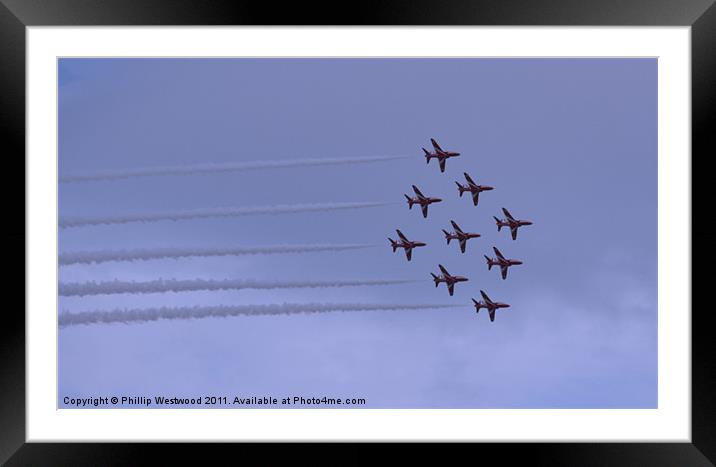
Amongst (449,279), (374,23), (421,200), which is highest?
(374,23)

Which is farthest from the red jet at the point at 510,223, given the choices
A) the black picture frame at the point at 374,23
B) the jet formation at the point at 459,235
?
the black picture frame at the point at 374,23

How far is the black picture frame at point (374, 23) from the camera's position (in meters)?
38.6

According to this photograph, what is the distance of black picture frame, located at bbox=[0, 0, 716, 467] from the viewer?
38.6 meters

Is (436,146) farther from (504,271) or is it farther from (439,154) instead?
(504,271)

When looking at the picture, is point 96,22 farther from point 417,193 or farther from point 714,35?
point 417,193

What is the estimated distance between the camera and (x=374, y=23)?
128 feet

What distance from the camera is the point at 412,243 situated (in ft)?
227

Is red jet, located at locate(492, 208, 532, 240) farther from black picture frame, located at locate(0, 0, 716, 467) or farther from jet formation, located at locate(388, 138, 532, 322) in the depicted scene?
black picture frame, located at locate(0, 0, 716, 467)

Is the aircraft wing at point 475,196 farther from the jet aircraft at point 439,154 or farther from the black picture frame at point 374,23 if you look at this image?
the black picture frame at point 374,23

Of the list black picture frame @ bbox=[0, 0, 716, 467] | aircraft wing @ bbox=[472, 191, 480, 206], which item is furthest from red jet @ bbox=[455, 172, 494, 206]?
black picture frame @ bbox=[0, 0, 716, 467]

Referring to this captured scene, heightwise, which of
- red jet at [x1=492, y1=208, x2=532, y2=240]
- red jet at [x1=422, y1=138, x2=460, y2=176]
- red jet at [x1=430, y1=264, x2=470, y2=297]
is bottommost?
red jet at [x1=430, y1=264, x2=470, y2=297]

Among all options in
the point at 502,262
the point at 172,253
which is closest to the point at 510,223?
the point at 502,262

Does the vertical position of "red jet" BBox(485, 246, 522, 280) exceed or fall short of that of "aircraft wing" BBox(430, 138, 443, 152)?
it falls short

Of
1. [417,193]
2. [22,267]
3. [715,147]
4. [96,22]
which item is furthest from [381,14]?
[417,193]
